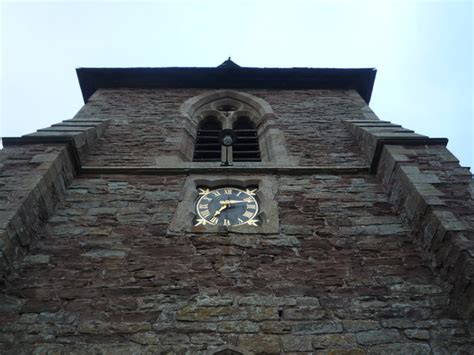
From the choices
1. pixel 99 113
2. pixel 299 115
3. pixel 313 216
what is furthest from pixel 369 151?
pixel 99 113

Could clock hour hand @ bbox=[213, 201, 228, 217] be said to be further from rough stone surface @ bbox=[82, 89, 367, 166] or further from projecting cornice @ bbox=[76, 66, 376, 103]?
projecting cornice @ bbox=[76, 66, 376, 103]

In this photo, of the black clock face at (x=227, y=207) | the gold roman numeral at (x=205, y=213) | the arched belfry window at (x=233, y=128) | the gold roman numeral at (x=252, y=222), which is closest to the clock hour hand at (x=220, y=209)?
the black clock face at (x=227, y=207)

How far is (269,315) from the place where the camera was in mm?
4645

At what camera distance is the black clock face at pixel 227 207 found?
6.31 metres

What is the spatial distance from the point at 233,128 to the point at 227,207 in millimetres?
4372

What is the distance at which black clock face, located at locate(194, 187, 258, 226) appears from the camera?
20.7 ft

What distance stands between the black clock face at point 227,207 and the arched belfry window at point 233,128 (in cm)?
113

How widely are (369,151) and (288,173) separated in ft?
4.45

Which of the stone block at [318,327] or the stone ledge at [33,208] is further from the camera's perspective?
the stone ledge at [33,208]

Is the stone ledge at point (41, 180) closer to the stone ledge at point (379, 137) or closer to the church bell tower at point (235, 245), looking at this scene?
the church bell tower at point (235, 245)

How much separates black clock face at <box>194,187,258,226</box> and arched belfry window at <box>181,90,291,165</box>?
1.13 meters

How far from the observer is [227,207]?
662 cm

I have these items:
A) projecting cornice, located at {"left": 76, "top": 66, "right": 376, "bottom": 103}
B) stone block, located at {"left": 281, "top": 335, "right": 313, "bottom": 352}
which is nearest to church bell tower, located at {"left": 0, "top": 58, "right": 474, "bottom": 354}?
stone block, located at {"left": 281, "top": 335, "right": 313, "bottom": 352}

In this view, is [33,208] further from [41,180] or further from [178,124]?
[178,124]
